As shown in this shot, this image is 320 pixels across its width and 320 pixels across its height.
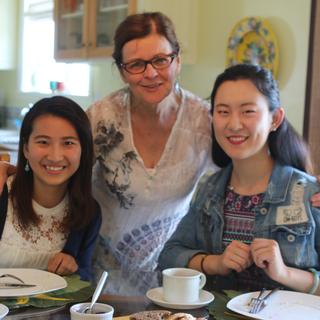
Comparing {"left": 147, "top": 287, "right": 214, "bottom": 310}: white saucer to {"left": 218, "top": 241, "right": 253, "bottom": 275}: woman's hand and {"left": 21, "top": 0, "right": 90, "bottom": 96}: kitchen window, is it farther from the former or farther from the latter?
{"left": 21, "top": 0, "right": 90, "bottom": 96}: kitchen window

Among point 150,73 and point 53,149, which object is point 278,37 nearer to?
point 150,73

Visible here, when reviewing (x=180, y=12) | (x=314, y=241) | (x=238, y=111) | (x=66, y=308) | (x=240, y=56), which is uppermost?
(x=180, y=12)

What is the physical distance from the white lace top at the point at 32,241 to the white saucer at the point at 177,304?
1.32 ft

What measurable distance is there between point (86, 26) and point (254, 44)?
141 cm

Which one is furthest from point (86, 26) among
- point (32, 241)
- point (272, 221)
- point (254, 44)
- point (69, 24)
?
point (272, 221)

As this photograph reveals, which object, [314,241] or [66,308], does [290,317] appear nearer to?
[314,241]

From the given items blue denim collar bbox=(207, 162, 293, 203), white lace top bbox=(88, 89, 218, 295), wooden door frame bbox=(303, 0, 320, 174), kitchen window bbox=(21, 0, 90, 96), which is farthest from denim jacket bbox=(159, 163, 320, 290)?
kitchen window bbox=(21, 0, 90, 96)

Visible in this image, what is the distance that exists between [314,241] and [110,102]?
0.79m

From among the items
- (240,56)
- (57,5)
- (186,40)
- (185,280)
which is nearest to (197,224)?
(185,280)

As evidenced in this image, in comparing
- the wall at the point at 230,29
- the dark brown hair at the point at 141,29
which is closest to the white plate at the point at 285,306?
the dark brown hair at the point at 141,29

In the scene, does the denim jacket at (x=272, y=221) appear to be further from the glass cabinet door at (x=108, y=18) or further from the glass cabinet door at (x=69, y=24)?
the glass cabinet door at (x=69, y=24)

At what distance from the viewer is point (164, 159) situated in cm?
183

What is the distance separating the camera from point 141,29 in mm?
1686

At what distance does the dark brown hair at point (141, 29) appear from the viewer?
1.69m
